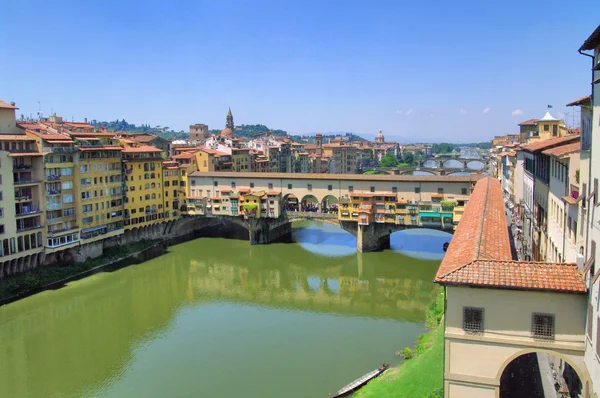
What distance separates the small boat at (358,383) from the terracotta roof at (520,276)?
6411 mm

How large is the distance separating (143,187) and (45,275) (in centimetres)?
1043

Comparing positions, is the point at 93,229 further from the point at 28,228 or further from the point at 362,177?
the point at 362,177

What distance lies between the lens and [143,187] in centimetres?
3572

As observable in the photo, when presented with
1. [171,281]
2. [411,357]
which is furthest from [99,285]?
[411,357]

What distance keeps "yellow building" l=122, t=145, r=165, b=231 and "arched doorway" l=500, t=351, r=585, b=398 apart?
87.0 feet

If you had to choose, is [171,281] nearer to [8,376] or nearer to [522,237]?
[8,376]

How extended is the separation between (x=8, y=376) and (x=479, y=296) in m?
15.8

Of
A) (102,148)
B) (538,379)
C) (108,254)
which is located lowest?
(538,379)

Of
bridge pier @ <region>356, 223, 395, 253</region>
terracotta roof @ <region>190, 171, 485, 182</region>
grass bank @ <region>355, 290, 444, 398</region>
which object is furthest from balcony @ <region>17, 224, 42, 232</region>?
grass bank @ <region>355, 290, 444, 398</region>

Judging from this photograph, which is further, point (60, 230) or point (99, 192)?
point (99, 192)

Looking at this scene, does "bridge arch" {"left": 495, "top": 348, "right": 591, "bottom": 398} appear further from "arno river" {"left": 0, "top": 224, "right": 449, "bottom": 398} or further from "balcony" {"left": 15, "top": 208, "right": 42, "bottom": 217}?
"balcony" {"left": 15, "top": 208, "right": 42, "bottom": 217}

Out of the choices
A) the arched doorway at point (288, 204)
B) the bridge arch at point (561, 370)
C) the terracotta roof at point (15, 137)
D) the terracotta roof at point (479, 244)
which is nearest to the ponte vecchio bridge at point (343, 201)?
the arched doorway at point (288, 204)

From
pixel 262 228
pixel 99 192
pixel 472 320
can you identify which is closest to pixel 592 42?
pixel 472 320

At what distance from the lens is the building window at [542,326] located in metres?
9.85
